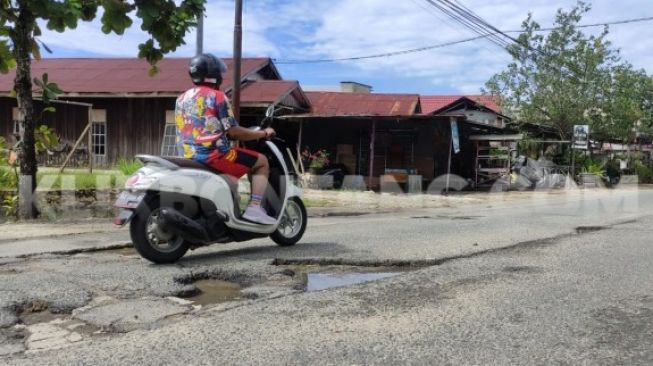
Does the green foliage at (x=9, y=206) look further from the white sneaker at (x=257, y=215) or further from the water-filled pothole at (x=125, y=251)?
the white sneaker at (x=257, y=215)

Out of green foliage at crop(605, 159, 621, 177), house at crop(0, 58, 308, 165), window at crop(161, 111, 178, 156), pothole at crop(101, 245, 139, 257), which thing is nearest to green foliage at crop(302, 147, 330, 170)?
house at crop(0, 58, 308, 165)

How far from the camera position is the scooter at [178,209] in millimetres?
5629

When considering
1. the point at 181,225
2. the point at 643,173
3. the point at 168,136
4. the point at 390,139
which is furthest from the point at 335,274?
the point at 643,173

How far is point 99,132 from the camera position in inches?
834

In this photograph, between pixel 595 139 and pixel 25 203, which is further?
pixel 595 139

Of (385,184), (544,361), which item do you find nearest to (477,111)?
(385,184)

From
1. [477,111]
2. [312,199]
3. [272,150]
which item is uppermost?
[477,111]

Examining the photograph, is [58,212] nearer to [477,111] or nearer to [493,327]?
[493,327]

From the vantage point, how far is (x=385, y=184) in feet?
67.6

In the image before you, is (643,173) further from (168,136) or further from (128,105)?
(128,105)

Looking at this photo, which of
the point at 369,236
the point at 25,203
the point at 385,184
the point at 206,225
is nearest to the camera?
the point at 206,225

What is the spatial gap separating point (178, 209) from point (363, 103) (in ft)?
60.0

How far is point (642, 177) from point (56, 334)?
115 ft

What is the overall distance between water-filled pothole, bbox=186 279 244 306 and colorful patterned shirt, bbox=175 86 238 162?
1.35 metres
